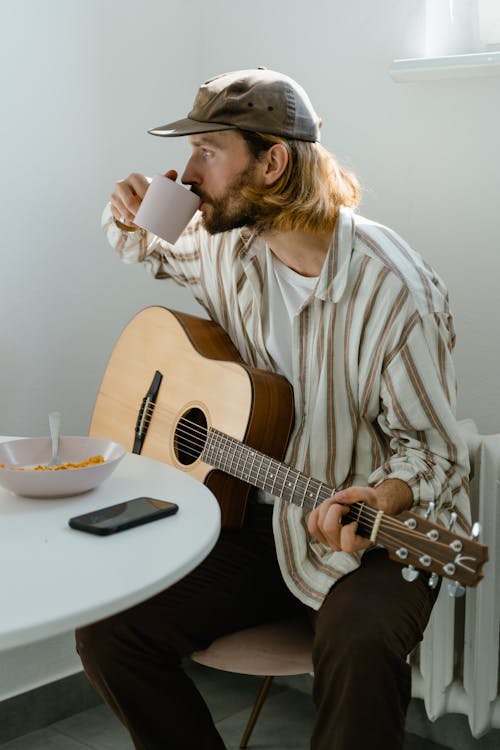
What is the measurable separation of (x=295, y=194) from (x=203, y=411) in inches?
→ 16.7

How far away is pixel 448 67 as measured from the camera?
171 cm

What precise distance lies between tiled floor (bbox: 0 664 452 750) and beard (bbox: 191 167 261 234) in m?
1.11

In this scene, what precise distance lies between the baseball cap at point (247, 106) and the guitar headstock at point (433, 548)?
78 centimetres

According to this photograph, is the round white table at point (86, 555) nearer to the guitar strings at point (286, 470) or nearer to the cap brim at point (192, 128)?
the guitar strings at point (286, 470)

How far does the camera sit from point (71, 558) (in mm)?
912

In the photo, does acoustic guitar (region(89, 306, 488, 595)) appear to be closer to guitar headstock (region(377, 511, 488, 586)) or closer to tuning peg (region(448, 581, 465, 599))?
Result: guitar headstock (region(377, 511, 488, 586))

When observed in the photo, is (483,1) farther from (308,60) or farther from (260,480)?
(260,480)

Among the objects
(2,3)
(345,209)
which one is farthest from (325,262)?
(2,3)

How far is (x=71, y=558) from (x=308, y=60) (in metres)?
1.48

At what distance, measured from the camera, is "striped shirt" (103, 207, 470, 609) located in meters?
1.42

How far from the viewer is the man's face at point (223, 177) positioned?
159cm

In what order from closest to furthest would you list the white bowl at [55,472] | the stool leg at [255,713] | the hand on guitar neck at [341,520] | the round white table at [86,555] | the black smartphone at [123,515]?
the round white table at [86,555], the black smartphone at [123,515], the white bowl at [55,472], the hand on guitar neck at [341,520], the stool leg at [255,713]

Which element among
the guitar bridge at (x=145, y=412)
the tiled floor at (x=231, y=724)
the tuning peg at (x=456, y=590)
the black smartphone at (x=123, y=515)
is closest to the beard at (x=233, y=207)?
the guitar bridge at (x=145, y=412)

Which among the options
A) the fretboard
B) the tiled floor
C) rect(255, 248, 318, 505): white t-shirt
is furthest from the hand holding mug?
the tiled floor
